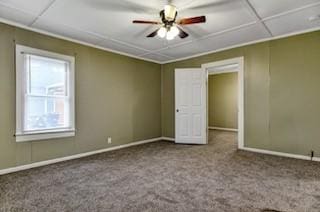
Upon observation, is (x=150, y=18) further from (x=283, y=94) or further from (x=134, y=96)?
(x=283, y=94)

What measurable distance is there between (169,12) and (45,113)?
2890 mm

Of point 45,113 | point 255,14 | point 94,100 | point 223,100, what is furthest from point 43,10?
point 223,100

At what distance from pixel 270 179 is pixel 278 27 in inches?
106

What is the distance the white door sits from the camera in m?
5.18

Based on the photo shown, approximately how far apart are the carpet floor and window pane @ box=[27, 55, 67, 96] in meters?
1.41

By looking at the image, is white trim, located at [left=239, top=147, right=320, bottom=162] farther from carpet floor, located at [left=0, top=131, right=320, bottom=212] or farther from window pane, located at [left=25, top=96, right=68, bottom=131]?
window pane, located at [left=25, top=96, right=68, bottom=131]

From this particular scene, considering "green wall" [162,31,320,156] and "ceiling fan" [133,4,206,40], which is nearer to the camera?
"ceiling fan" [133,4,206,40]

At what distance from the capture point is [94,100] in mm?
4316

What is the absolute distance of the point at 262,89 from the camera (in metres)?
4.18

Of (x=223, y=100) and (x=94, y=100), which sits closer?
(x=94, y=100)

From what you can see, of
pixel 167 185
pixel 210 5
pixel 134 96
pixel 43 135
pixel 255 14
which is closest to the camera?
pixel 167 185

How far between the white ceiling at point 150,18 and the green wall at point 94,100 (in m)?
0.32

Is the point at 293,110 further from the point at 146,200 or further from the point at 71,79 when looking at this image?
the point at 71,79

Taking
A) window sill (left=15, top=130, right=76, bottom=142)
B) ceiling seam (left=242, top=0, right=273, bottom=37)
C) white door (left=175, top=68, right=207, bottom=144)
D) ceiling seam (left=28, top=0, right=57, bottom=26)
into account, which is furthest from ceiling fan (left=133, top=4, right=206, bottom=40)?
window sill (left=15, top=130, right=76, bottom=142)
